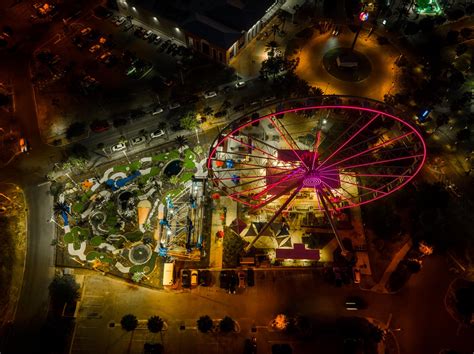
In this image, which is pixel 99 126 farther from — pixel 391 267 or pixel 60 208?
pixel 391 267

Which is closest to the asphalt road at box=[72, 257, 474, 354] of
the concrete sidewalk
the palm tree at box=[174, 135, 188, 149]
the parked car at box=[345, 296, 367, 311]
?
the parked car at box=[345, 296, 367, 311]

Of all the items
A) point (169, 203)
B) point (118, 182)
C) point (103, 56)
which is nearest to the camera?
point (169, 203)

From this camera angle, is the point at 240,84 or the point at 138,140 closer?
the point at 138,140

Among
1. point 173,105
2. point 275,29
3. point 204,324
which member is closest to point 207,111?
point 173,105

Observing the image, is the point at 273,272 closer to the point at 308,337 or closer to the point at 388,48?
the point at 308,337

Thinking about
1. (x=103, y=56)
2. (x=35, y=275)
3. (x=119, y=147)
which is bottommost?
(x=35, y=275)

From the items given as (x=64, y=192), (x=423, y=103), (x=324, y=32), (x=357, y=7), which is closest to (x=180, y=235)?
(x=64, y=192)

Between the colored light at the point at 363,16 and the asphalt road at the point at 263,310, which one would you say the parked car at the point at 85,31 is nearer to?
the asphalt road at the point at 263,310
